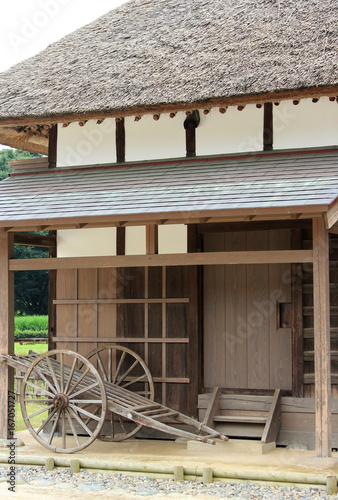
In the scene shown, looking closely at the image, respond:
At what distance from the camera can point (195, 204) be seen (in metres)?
7.19

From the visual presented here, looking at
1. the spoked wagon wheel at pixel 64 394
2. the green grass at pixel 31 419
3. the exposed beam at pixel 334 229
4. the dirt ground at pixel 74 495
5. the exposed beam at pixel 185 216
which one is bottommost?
the green grass at pixel 31 419

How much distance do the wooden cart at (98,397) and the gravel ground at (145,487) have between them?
0.77 metres

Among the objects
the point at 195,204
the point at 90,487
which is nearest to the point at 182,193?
the point at 195,204

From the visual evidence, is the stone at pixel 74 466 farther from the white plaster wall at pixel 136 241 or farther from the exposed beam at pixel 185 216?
the white plaster wall at pixel 136 241

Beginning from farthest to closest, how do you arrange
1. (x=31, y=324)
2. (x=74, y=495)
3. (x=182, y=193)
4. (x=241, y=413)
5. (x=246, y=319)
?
1. (x=31, y=324)
2. (x=246, y=319)
3. (x=241, y=413)
4. (x=182, y=193)
5. (x=74, y=495)

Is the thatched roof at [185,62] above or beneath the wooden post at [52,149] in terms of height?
above

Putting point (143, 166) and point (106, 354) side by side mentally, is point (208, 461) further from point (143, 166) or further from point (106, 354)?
point (143, 166)

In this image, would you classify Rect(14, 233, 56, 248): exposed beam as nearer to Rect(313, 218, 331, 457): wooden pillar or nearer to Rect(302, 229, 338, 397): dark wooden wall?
Rect(302, 229, 338, 397): dark wooden wall

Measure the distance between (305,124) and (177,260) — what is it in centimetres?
228

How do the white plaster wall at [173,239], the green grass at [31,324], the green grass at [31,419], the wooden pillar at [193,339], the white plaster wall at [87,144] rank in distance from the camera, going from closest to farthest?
the wooden pillar at [193,339] < the white plaster wall at [173,239] < the white plaster wall at [87,144] < the green grass at [31,419] < the green grass at [31,324]

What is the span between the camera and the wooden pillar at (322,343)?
6.97 metres

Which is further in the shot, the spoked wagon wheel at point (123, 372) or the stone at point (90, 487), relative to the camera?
the spoked wagon wheel at point (123, 372)

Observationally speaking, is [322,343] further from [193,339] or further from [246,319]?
[193,339]

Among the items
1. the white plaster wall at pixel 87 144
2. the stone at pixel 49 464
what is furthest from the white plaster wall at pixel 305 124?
the stone at pixel 49 464
